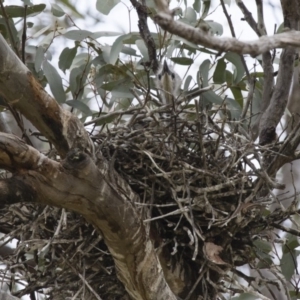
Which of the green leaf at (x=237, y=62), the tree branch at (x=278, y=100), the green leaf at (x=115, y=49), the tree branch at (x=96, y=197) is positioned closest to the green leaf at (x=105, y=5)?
the green leaf at (x=115, y=49)

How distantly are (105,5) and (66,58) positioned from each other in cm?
19

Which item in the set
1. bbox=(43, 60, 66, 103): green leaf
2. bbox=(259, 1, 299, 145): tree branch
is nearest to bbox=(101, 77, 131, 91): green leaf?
bbox=(43, 60, 66, 103): green leaf

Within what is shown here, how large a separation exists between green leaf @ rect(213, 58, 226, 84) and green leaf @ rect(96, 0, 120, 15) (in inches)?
14.0

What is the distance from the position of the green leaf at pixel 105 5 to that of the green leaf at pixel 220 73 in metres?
0.36

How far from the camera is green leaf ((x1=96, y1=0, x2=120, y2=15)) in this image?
1779 mm

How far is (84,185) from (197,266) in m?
0.51

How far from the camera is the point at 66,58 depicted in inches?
70.8

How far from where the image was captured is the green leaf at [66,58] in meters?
1.79

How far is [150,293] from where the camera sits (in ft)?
4.43

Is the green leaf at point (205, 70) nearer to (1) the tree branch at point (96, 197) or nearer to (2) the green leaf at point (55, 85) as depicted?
(2) the green leaf at point (55, 85)

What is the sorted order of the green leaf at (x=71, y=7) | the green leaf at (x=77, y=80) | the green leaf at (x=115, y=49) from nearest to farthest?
the green leaf at (x=115, y=49) < the green leaf at (x=77, y=80) < the green leaf at (x=71, y=7)

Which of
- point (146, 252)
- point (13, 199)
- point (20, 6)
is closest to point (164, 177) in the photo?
point (146, 252)

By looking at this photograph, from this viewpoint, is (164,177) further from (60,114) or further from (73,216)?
(60,114)

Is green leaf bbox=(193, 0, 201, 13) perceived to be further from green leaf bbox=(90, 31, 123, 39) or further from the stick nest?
the stick nest
